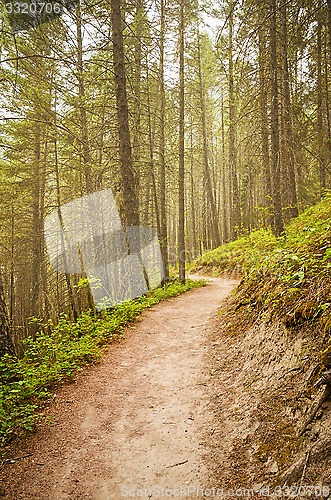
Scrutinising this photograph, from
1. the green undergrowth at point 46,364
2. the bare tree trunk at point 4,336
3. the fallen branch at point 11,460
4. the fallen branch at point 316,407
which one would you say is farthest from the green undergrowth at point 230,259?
the fallen branch at point 11,460

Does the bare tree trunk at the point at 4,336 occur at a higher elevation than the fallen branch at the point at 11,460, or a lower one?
higher

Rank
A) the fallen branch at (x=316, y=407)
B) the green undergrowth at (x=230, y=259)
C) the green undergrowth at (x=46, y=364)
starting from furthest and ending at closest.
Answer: the green undergrowth at (x=230, y=259) < the green undergrowth at (x=46, y=364) < the fallen branch at (x=316, y=407)

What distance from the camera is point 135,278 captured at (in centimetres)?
947

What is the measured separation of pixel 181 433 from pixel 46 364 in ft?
9.10

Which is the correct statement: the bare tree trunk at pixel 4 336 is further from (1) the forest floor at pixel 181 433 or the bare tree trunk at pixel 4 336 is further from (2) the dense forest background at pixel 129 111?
(2) the dense forest background at pixel 129 111

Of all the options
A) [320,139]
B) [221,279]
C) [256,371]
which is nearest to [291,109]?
[320,139]

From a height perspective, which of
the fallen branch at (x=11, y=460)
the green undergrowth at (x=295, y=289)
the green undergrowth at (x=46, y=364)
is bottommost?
the fallen branch at (x=11, y=460)

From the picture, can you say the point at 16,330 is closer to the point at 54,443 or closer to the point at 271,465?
the point at 54,443

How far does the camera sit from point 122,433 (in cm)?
381

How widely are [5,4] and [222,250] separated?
15080mm

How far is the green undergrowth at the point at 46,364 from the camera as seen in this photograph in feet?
13.1

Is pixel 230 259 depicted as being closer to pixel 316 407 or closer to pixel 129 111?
pixel 129 111

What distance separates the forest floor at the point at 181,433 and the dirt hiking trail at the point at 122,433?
13 mm

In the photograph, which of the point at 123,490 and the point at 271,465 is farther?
the point at 123,490
